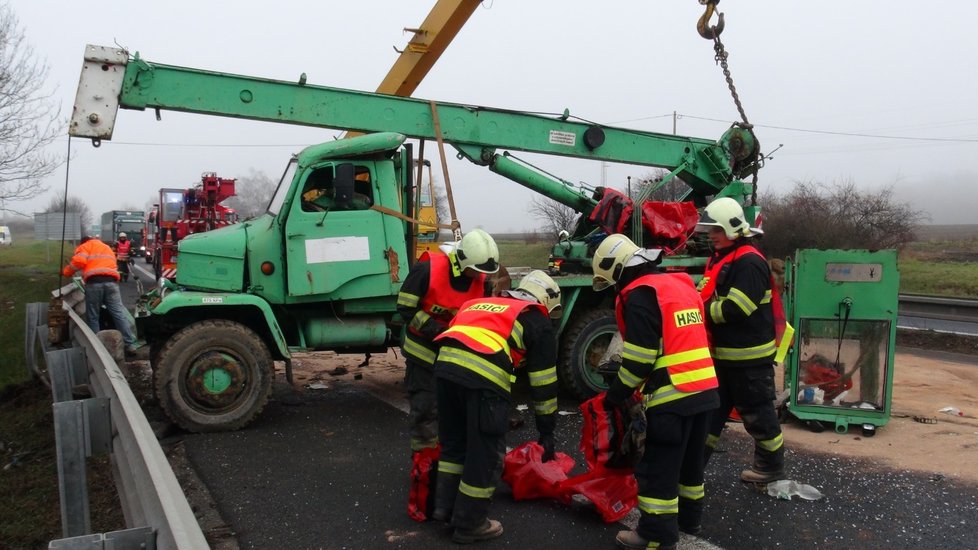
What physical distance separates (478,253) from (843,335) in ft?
11.9

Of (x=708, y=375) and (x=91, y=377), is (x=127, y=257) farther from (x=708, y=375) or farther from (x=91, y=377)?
(x=708, y=375)

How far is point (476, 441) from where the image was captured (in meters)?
3.90

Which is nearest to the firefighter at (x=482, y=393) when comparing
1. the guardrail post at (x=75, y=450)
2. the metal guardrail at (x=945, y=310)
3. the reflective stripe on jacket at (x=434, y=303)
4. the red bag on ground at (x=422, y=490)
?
the red bag on ground at (x=422, y=490)

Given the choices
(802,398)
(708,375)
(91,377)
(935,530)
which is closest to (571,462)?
(708,375)

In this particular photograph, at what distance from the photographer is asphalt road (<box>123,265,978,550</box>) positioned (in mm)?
4109

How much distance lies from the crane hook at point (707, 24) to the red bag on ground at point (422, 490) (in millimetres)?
5530

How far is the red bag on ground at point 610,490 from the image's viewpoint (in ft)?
14.0

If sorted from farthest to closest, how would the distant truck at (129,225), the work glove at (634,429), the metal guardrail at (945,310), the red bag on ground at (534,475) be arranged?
the distant truck at (129,225) < the metal guardrail at (945,310) < the red bag on ground at (534,475) < the work glove at (634,429)

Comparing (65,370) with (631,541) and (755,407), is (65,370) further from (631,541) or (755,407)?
(755,407)

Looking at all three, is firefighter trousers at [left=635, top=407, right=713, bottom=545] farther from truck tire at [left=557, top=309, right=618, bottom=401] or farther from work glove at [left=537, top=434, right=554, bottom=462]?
truck tire at [left=557, top=309, right=618, bottom=401]

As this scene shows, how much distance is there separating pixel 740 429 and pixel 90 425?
5.24m

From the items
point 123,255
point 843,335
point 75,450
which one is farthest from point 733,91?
point 123,255

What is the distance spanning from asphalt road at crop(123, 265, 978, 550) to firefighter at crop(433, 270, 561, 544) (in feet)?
0.78

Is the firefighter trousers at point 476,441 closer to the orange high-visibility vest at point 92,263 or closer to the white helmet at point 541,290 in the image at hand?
the white helmet at point 541,290
